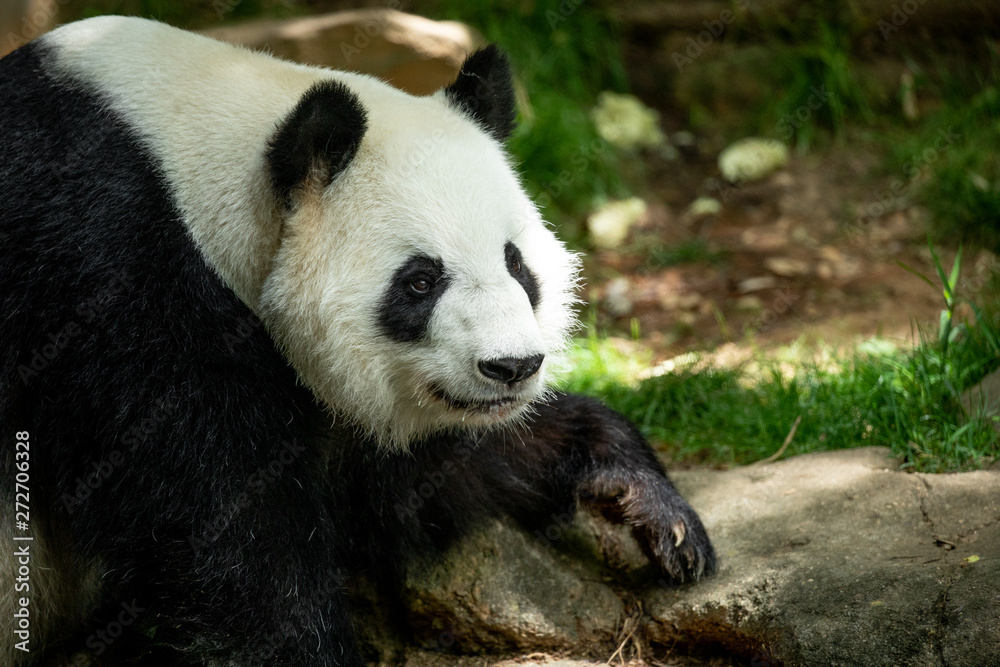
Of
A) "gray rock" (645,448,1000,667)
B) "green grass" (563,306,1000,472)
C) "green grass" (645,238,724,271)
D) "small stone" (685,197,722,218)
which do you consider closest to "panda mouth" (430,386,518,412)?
"gray rock" (645,448,1000,667)

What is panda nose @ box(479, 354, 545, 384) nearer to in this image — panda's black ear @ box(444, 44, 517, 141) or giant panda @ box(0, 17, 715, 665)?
giant panda @ box(0, 17, 715, 665)

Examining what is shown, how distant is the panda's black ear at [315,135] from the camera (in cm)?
332

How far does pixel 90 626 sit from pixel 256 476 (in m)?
1.24

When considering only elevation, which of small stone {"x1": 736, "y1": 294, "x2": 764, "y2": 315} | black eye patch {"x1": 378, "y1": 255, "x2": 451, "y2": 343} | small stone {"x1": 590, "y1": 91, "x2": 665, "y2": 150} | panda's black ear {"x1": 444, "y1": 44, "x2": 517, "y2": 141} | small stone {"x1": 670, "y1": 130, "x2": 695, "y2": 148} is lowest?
small stone {"x1": 736, "y1": 294, "x2": 764, "y2": 315}

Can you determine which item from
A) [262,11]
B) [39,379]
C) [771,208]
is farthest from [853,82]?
[39,379]

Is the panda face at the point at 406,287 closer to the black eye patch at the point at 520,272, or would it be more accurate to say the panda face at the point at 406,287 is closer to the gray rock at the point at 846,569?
the black eye patch at the point at 520,272

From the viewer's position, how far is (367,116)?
359 centimetres

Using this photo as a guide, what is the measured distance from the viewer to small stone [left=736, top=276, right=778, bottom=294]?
26.2 feet

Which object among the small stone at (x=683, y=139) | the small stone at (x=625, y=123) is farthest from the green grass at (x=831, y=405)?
the small stone at (x=683, y=139)

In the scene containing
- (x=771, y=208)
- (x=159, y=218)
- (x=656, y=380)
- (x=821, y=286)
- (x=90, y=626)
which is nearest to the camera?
(x=159, y=218)

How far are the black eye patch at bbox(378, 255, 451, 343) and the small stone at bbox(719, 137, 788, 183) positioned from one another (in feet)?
22.8

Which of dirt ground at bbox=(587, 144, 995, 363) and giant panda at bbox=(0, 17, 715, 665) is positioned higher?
giant panda at bbox=(0, 17, 715, 665)

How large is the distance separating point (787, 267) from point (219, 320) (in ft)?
19.9

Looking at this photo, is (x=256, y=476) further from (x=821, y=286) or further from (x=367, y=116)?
(x=821, y=286)
